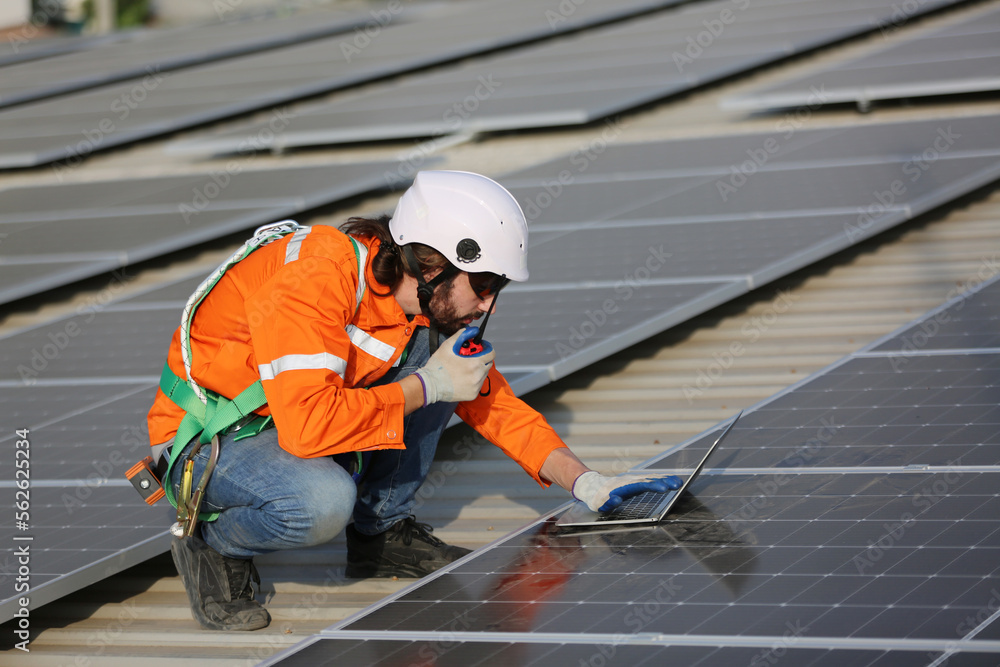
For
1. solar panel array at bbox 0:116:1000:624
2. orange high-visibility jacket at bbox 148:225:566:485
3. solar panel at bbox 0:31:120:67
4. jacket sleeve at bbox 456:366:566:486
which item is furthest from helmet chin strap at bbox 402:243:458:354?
solar panel at bbox 0:31:120:67

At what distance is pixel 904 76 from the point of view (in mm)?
9945

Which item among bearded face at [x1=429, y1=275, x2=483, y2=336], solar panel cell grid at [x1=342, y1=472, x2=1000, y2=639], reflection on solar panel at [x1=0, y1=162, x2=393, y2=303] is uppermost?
reflection on solar panel at [x1=0, y1=162, x2=393, y2=303]

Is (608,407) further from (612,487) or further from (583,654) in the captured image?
(583,654)

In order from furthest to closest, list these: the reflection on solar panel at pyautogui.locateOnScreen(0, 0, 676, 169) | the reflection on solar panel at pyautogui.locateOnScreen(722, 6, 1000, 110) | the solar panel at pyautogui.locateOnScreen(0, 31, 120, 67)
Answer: the solar panel at pyautogui.locateOnScreen(0, 31, 120, 67)
the reflection on solar panel at pyautogui.locateOnScreen(0, 0, 676, 169)
the reflection on solar panel at pyautogui.locateOnScreen(722, 6, 1000, 110)

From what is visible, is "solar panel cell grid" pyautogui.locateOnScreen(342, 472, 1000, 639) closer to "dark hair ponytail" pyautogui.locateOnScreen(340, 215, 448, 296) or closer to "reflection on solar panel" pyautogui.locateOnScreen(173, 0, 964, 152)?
"dark hair ponytail" pyautogui.locateOnScreen(340, 215, 448, 296)

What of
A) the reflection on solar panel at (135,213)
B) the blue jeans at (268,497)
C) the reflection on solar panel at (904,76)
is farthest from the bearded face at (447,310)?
the reflection on solar panel at (904,76)

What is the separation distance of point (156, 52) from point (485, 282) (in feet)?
51.6

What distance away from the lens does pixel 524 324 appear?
6.07 metres

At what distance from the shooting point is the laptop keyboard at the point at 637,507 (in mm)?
3844

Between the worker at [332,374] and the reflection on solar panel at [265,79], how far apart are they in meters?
7.74

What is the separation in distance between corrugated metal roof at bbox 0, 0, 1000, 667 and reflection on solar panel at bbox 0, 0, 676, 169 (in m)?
4.49

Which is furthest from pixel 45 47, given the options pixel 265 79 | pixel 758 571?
pixel 758 571

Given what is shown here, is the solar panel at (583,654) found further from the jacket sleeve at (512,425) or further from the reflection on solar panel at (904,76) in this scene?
the reflection on solar panel at (904,76)

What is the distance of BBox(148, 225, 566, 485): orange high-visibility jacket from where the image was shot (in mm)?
3781
